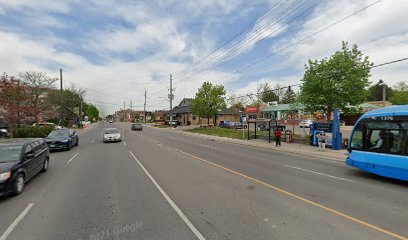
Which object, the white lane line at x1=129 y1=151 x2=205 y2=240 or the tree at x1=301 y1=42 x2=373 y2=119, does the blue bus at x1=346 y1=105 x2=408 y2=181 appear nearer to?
the white lane line at x1=129 y1=151 x2=205 y2=240

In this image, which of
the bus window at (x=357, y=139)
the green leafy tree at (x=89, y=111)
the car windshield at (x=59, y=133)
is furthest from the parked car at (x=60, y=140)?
the green leafy tree at (x=89, y=111)

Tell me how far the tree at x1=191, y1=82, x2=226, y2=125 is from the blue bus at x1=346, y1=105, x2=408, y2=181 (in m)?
37.0

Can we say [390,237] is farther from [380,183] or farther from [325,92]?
[325,92]

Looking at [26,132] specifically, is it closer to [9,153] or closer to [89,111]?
[9,153]

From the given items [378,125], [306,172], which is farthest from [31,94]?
[378,125]

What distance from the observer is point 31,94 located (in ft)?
93.4

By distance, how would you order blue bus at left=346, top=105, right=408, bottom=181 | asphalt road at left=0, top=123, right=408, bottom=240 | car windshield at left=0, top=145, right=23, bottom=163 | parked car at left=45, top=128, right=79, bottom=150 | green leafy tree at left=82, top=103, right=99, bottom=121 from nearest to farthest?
asphalt road at left=0, top=123, right=408, bottom=240
car windshield at left=0, top=145, right=23, bottom=163
blue bus at left=346, top=105, right=408, bottom=181
parked car at left=45, top=128, right=79, bottom=150
green leafy tree at left=82, top=103, right=99, bottom=121

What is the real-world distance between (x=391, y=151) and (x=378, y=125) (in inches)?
47.3

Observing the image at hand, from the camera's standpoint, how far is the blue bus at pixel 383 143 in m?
8.67

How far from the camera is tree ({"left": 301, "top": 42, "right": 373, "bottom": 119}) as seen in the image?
70.4 ft

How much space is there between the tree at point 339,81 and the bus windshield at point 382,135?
12559 millimetres

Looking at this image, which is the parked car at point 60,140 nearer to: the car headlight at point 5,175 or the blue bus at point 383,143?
the car headlight at point 5,175

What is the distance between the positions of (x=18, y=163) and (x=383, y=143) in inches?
488

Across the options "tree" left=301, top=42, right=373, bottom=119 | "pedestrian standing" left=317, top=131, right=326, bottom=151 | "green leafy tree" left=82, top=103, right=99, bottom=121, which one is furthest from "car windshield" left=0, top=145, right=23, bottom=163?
"green leafy tree" left=82, top=103, right=99, bottom=121
